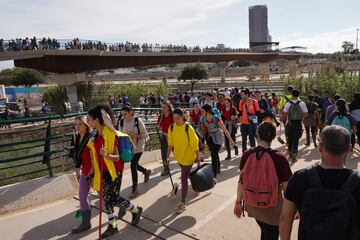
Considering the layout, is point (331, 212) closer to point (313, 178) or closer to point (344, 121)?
point (313, 178)

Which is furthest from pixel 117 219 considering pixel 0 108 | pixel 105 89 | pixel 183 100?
pixel 105 89

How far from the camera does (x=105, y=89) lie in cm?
3834

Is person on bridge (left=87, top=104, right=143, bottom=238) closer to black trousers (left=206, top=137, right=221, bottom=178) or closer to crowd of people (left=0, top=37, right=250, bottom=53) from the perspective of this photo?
black trousers (left=206, top=137, right=221, bottom=178)

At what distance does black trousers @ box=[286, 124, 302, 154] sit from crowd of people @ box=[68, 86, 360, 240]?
0.08 ft

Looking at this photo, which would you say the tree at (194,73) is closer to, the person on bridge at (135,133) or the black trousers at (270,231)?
the person on bridge at (135,133)

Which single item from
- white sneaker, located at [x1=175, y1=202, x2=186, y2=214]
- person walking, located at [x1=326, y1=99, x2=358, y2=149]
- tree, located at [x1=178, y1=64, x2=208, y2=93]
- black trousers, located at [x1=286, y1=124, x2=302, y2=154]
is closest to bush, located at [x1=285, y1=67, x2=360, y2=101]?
black trousers, located at [x1=286, y1=124, x2=302, y2=154]

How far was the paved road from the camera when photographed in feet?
15.9

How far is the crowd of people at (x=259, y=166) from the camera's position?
2262mm

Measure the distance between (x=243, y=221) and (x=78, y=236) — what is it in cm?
234

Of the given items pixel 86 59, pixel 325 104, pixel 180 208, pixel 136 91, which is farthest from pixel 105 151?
pixel 86 59

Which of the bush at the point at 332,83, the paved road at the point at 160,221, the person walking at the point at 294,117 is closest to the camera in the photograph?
the paved road at the point at 160,221

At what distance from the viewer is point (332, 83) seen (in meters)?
16.5

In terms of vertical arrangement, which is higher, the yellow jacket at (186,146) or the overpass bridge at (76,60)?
the overpass bridge at (76,60)

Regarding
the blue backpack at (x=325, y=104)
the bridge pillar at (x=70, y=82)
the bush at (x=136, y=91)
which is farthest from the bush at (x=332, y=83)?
the bridge pillar at (x=70, y=82)
